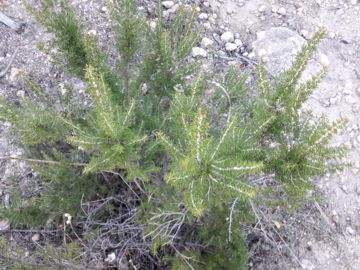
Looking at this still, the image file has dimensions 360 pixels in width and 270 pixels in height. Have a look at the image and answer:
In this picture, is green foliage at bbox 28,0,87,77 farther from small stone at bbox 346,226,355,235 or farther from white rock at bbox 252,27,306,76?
small stone at bbox 346,226,355,235

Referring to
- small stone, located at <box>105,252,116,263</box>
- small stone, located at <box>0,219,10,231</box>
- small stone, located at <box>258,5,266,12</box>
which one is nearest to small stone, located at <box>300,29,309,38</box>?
small stone, located at <box>258,5,266,12</box>

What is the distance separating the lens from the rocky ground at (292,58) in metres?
3.78

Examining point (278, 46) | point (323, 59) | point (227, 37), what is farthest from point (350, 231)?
point (227, 37)

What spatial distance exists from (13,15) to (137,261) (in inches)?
124

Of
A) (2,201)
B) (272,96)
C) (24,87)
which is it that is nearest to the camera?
(272,96)

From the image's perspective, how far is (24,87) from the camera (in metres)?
4.25

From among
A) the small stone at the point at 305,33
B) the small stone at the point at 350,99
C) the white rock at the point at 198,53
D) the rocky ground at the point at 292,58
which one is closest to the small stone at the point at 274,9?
the rocky ground at the point at 292,58

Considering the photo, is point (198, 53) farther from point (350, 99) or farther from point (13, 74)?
point (13, 74)

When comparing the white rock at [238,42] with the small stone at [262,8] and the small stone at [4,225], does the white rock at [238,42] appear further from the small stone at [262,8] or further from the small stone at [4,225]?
the small stone at [4,225]

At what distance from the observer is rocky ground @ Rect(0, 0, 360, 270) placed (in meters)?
3.78

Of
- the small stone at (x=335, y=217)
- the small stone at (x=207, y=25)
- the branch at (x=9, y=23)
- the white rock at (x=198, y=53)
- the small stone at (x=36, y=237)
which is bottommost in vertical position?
the small stone at (x=335, y=217)

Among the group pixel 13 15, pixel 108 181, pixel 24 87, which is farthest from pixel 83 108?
pixel 13 15

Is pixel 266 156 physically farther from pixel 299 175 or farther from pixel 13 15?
pixel 13 15

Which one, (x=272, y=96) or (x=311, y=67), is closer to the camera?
(x=272, y=96)
